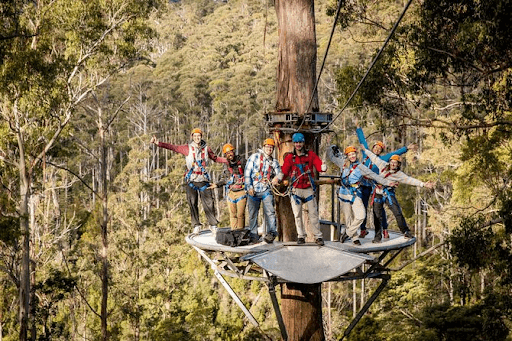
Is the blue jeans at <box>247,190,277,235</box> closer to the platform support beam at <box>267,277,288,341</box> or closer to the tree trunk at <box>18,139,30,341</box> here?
the platform support beam at <box>267,277,288,341</box>

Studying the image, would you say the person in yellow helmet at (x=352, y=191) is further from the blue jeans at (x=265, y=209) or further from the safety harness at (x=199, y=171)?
the safety harness at (x=199, y=171)

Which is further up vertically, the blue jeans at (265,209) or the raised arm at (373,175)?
the raised arm at (373,175)

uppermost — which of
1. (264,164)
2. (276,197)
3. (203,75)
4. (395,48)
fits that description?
(203,75)

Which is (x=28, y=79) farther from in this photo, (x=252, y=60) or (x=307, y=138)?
(x=252, y=60)

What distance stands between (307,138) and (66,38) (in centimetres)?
1240

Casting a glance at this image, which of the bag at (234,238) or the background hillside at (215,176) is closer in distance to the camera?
the bag at (234,238)

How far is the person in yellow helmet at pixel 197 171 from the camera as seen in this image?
8.48 m

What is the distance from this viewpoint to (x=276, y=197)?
7238 millimetres

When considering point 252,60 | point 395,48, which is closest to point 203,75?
point 252,60

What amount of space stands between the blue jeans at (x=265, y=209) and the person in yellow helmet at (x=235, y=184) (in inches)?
25.6

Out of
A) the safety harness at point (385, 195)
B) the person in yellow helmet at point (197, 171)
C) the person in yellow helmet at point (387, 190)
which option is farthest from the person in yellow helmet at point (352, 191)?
the person in yellow helmet at point (197, 171)

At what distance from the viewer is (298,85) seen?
22.3 ft

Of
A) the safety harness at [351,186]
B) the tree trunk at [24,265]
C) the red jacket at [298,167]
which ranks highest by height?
the red jacket at [298,167]

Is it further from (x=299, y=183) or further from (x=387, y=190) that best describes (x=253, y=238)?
(x=387, y=190)
